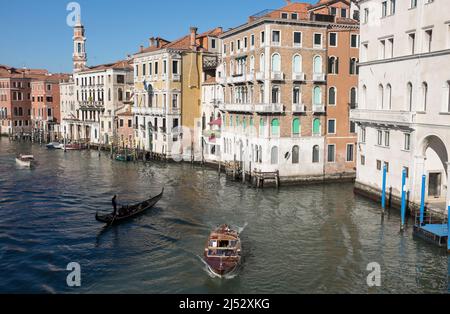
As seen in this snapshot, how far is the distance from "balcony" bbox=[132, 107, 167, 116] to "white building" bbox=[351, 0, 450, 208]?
767 inches

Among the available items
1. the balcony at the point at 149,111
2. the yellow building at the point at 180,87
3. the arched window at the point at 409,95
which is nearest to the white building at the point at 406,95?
the arched window at the point at 409,95

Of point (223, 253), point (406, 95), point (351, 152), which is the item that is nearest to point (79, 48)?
point (351, 152)

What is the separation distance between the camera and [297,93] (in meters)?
30.0

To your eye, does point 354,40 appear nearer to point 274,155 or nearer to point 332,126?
point 332,126

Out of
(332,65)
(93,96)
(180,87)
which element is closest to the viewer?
(332,65)

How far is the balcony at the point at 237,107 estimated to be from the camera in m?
30.7

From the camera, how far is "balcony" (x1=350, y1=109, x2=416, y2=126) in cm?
2097

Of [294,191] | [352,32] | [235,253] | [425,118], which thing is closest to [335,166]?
[294,191]

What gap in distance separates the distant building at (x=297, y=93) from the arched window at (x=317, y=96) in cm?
6

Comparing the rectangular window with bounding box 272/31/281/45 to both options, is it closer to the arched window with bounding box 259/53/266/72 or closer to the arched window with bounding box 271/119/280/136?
the arched window with bounding box 259/53/266/72

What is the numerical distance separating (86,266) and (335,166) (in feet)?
62.4

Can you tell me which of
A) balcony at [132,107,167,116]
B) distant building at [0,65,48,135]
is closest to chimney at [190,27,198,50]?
balcony at [132,107,167,116]

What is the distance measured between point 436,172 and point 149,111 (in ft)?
90.3

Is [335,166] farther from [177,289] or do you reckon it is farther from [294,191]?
[177,289]
